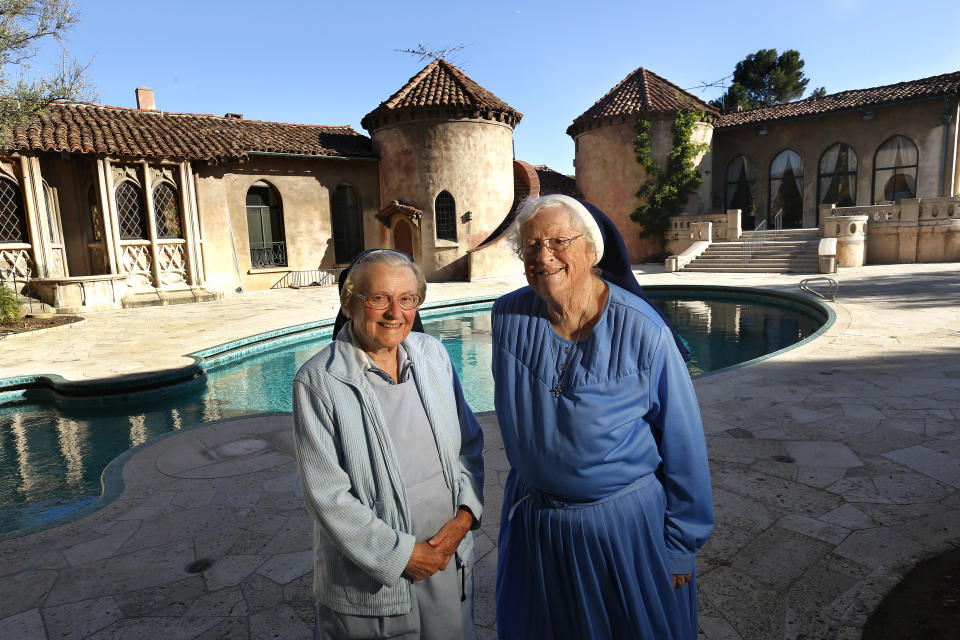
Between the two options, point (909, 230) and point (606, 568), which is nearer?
point (606, 568)

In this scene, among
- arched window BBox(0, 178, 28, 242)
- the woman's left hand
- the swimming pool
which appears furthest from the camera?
arched window BBox(0, 178, 28, 242)

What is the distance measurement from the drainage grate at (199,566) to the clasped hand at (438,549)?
1.93 metres

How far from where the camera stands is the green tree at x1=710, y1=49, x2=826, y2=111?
40500mm

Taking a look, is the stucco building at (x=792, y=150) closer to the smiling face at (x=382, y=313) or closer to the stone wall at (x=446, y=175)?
the stone wall at (x=446, y=175)

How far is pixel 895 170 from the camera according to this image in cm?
2161

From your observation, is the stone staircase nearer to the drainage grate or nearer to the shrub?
the shrub

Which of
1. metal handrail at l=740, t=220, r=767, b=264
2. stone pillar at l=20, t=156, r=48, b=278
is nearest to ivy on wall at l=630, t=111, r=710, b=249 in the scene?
metal handrail at l=740, t=220, r=767, b=264

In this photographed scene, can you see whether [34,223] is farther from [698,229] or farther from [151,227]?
[698,229]

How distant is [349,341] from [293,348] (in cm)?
923

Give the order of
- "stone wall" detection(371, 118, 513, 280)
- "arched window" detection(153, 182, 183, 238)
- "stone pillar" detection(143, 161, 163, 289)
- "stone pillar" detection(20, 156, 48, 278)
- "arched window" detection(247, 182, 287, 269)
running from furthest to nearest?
1. "stone wall" detection(371, 118, 513, 280)
2. "arched window" detection(247, 182, 287, 269)
3. "arched window" detection(153, 182, 183, 238)
4. "stone pillar" detection(143, 161, 163, 289)
5. "stone pillar" detection(20, 156, 48, 278)

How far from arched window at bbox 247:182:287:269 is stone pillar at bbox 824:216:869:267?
57.0ft

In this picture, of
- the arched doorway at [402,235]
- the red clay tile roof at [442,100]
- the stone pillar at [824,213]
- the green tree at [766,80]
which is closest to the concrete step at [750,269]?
the stone pillar at [824,213]

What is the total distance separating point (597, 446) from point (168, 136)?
18285 mm

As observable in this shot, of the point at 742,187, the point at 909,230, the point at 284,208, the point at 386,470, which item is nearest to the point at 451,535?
the point at 386,470
